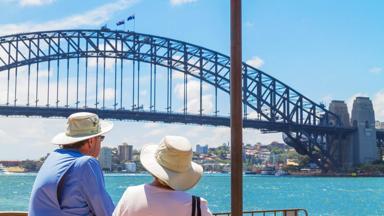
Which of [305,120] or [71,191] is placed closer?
[71,191]

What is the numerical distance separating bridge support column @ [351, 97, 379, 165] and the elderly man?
71444 mm

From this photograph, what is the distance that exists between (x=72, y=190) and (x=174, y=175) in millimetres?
468

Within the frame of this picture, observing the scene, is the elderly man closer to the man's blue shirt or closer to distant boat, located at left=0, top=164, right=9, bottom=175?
the man's blue shirt

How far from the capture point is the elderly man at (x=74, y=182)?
8.75ft

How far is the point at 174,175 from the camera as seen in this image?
2.47 metres

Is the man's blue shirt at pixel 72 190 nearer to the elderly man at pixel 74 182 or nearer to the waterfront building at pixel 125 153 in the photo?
the elderly man at pixel 74 182

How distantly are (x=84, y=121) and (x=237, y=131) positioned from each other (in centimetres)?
68

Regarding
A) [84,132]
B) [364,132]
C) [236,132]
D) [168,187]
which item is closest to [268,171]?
[364,132]

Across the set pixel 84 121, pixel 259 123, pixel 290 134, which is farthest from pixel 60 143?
pixel 290 134

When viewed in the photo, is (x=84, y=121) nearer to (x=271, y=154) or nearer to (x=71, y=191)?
(x=71, y=191)

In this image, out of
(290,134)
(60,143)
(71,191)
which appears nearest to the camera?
(71,191)

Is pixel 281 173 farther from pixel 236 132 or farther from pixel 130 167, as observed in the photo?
pixel 236 132

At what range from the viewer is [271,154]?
106188mm

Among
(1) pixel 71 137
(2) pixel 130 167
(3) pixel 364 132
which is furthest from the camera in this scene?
(2) pixel 130 167
